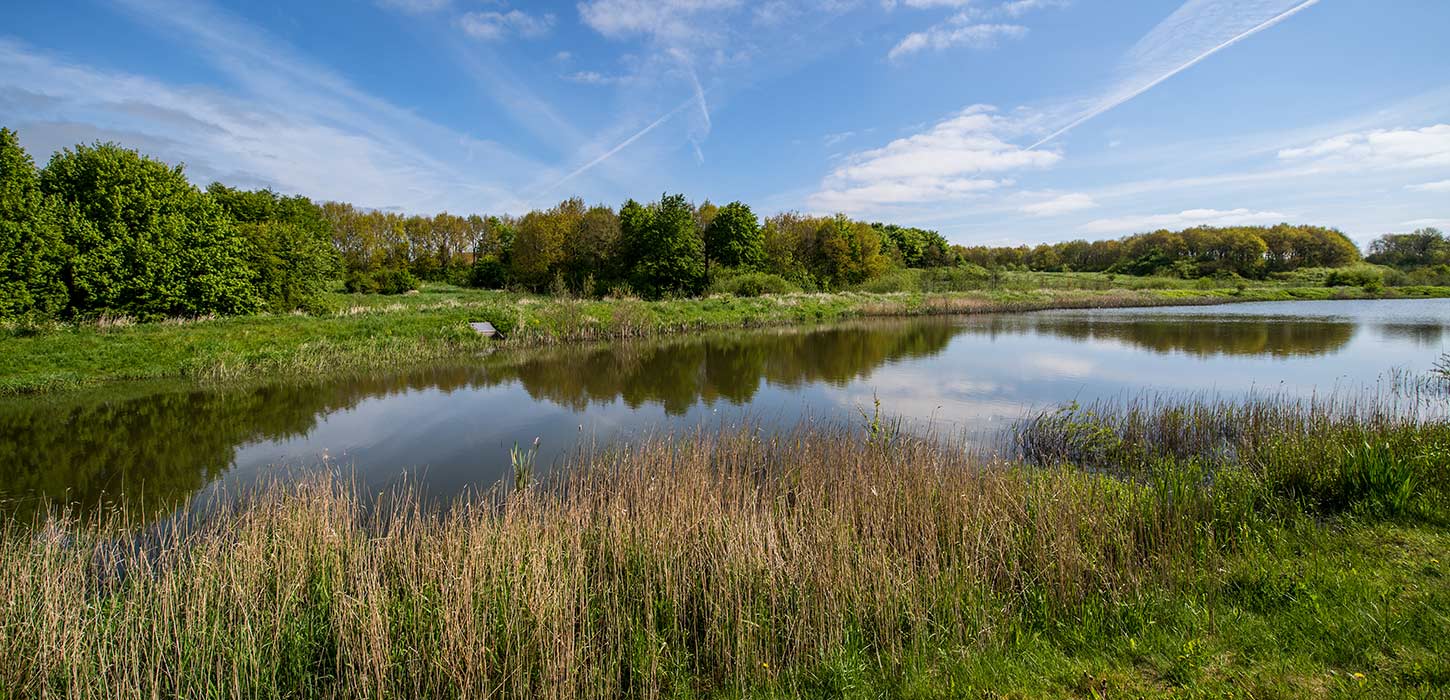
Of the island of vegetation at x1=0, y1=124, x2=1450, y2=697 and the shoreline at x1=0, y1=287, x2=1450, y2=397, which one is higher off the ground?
the shoreline at x1=0, y1=287, x2=1450, y2=397

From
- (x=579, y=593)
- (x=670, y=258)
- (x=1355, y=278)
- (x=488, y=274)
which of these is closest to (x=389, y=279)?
(x=488, y=274)

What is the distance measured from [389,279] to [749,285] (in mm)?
28648

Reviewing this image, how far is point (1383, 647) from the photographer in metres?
3.13

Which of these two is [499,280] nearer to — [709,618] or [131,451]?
[131,451]

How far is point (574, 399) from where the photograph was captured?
13.3 meters

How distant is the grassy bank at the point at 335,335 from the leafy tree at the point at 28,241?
54.6 inches

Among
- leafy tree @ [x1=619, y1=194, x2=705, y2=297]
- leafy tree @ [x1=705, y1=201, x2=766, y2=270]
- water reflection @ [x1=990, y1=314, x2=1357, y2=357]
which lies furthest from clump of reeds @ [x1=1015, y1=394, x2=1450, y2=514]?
leafy tree @ [x1=705, y1=201, x2=766, y2=270]

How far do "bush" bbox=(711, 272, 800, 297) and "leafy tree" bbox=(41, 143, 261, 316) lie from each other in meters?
26.1

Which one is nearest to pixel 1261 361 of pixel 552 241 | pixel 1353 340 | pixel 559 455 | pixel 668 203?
pixel 1353 340

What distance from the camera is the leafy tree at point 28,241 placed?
52.5ft

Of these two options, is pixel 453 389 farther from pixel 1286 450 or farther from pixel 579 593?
pixel 1286 450

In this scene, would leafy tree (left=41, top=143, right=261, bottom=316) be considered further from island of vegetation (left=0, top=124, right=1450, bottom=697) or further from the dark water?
island of vegetation (left=0, top=124, right=1450, bottom=697)

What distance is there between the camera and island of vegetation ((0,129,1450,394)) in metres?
16.2

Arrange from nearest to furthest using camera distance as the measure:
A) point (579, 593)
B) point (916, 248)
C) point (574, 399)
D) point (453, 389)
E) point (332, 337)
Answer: point (579, 593)
point (574, 399)
point (453, 389)
point (332, 337)
point (916, 248)
